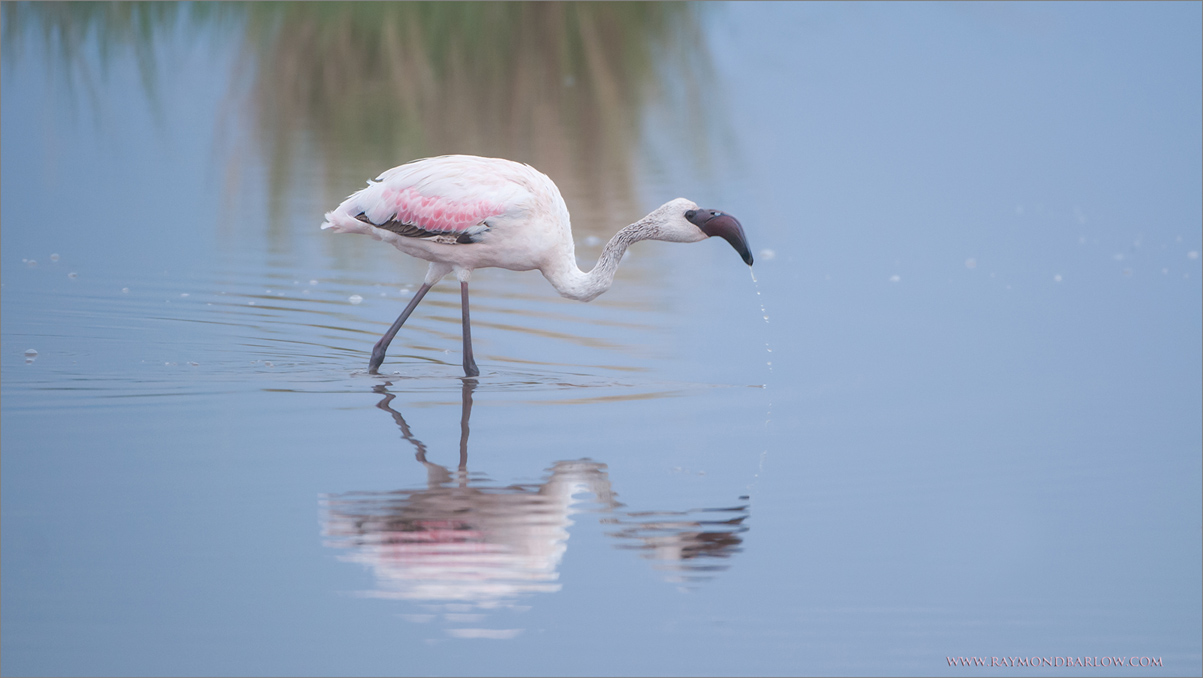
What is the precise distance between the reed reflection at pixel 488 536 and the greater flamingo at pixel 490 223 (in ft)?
6.32

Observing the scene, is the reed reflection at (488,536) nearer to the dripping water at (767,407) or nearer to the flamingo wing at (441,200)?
the dripping water at (767,407)

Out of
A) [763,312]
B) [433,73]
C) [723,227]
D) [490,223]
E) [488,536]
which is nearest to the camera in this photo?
[488,536]

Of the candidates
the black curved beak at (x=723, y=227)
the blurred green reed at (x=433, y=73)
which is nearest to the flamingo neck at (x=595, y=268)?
the black curved beak at (x=723, y=227)

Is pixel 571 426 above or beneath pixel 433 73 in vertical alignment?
beneath

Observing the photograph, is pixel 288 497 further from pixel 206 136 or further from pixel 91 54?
pixel 91 54

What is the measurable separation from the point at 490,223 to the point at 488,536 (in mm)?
2800

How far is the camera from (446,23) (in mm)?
19094

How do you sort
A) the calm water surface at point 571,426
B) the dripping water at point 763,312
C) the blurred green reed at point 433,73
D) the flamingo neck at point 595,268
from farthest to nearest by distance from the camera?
the blurred green reed at point 433,73, the dripping water at point 763,312, the flamingo neck at point 595,268, the calm water surface at point 571,426

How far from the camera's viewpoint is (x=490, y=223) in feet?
25.5

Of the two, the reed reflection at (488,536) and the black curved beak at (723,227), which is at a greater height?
the black curved beak at (723,227)

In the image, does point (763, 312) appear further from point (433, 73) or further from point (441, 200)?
point (433, 73)

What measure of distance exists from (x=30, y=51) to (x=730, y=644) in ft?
57.3

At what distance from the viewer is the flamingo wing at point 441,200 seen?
778 centimetres

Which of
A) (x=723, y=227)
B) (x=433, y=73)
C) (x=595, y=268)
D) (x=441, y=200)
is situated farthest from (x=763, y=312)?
(x=433, y=73)
